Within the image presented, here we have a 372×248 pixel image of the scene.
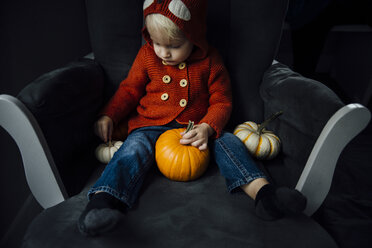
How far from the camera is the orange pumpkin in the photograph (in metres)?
0.77

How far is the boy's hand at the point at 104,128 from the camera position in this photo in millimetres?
916

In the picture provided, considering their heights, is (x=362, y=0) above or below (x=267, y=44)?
above

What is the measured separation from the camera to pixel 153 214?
68cm

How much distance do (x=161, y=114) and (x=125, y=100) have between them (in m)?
0.16

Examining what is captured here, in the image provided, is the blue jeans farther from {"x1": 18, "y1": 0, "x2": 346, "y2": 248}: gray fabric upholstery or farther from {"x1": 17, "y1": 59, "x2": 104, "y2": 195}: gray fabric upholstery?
{"x1": 17, "y1": 59, "x2": 104, "y2": 195}: gray fabric upholstery

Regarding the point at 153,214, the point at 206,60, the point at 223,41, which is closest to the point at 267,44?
the point at 223,41

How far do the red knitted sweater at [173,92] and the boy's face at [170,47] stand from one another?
77mm

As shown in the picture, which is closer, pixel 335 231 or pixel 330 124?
pixel 330 124

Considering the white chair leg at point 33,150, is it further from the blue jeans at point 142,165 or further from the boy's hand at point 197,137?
the boy's hand at point 197,137

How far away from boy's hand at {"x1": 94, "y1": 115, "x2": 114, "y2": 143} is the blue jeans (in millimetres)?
89

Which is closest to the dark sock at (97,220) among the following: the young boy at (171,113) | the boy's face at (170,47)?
the young boy at (171,113)

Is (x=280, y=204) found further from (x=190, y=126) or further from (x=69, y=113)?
(x=69, y=113)

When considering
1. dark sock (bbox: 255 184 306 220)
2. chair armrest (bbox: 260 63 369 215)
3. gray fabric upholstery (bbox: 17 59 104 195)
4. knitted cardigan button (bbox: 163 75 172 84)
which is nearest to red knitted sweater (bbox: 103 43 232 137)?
knitted cardigan button (bbox: 163 75 172 84)

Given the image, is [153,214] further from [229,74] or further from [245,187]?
[229,74]
